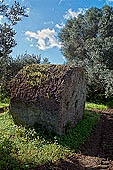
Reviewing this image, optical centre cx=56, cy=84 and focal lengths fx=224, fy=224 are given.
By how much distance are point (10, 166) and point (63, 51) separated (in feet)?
65.5

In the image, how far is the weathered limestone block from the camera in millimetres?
8602

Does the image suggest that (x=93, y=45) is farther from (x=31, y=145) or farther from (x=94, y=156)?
(x=31, y=145)

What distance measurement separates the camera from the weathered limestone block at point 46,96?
8602 mm

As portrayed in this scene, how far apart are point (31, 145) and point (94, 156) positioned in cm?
221

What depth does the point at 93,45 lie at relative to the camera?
63.3 ft

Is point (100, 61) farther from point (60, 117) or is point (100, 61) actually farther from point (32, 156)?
point (32, 156)

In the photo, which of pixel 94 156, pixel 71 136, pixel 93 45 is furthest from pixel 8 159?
pixel 93 45

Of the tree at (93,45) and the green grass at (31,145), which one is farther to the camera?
the tree at (93,45)

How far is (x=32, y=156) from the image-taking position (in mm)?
6578

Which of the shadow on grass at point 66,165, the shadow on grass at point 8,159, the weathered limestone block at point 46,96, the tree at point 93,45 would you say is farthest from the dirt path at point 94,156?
the tree at point 93,45

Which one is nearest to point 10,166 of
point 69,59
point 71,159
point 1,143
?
point 1,143

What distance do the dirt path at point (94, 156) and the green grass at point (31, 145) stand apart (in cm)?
25

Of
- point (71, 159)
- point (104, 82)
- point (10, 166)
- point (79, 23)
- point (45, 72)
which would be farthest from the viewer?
point (79, 23)

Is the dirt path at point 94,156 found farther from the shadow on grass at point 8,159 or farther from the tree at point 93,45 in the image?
the tree at point 93,45
